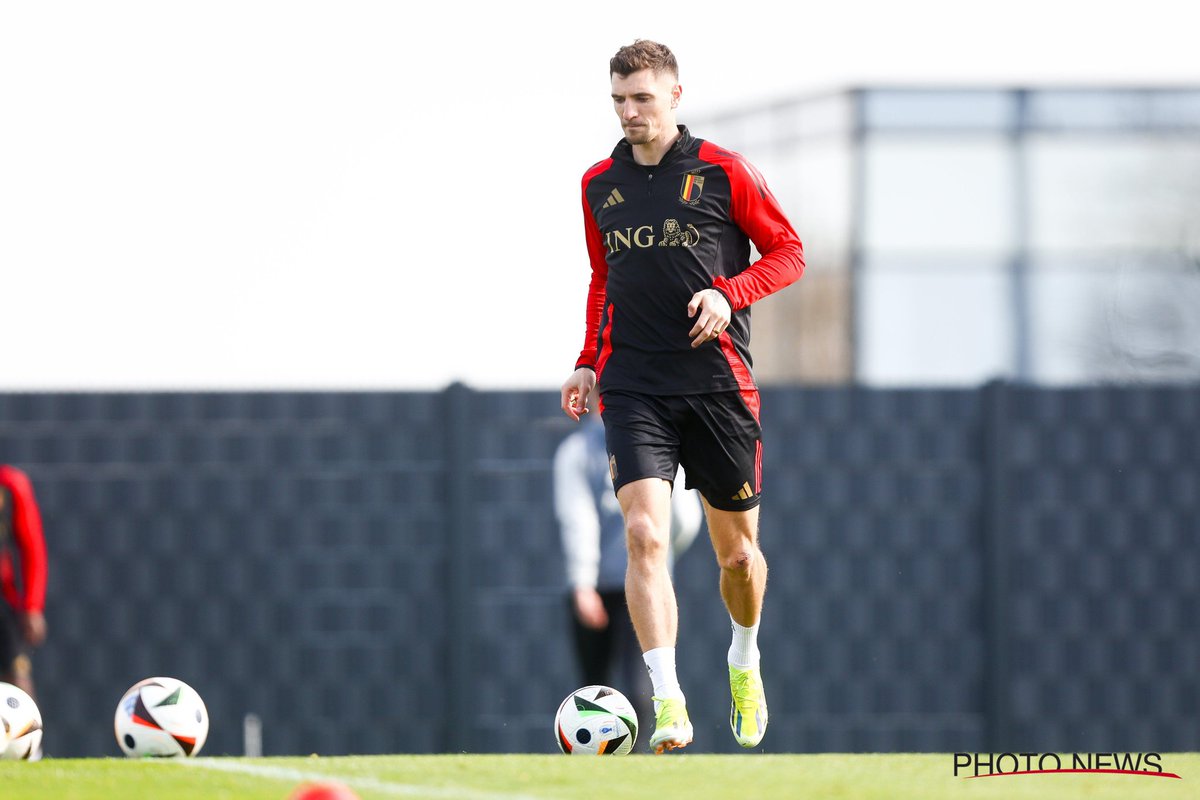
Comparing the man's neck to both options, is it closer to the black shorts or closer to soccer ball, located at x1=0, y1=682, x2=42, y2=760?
the black shorts

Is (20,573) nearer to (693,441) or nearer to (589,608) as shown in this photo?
(589,608)

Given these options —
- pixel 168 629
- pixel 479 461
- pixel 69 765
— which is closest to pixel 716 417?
pixel 69 765

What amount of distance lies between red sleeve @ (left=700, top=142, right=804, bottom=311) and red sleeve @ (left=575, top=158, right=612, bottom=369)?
422 millimetres

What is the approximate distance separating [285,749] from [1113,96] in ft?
45.9

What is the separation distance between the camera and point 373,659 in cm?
1082

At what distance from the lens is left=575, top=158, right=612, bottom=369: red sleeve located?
20.0 ft

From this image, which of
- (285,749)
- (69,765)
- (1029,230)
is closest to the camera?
(69,765)

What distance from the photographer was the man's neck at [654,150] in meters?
5.92

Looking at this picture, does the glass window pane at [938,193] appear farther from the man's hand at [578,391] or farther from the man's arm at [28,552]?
the man's hand at [578,391]

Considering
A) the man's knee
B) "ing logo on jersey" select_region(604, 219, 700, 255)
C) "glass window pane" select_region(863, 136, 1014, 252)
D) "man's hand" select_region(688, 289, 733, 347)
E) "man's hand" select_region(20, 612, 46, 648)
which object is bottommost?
"man's hand" select_region(20, 612, 46, 648)

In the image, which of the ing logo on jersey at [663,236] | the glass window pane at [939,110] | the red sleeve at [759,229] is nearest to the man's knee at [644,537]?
the red sleeve at [759,229]

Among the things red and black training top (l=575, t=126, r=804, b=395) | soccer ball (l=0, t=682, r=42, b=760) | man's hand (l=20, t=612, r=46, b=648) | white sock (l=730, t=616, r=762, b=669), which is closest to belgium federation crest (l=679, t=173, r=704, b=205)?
red and black training top (l=575, t=126, r=804, b=395)

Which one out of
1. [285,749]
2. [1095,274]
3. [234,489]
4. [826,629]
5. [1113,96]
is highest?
[1113,96]

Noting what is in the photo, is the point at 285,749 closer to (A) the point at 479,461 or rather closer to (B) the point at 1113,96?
(A) the point at 479,461
